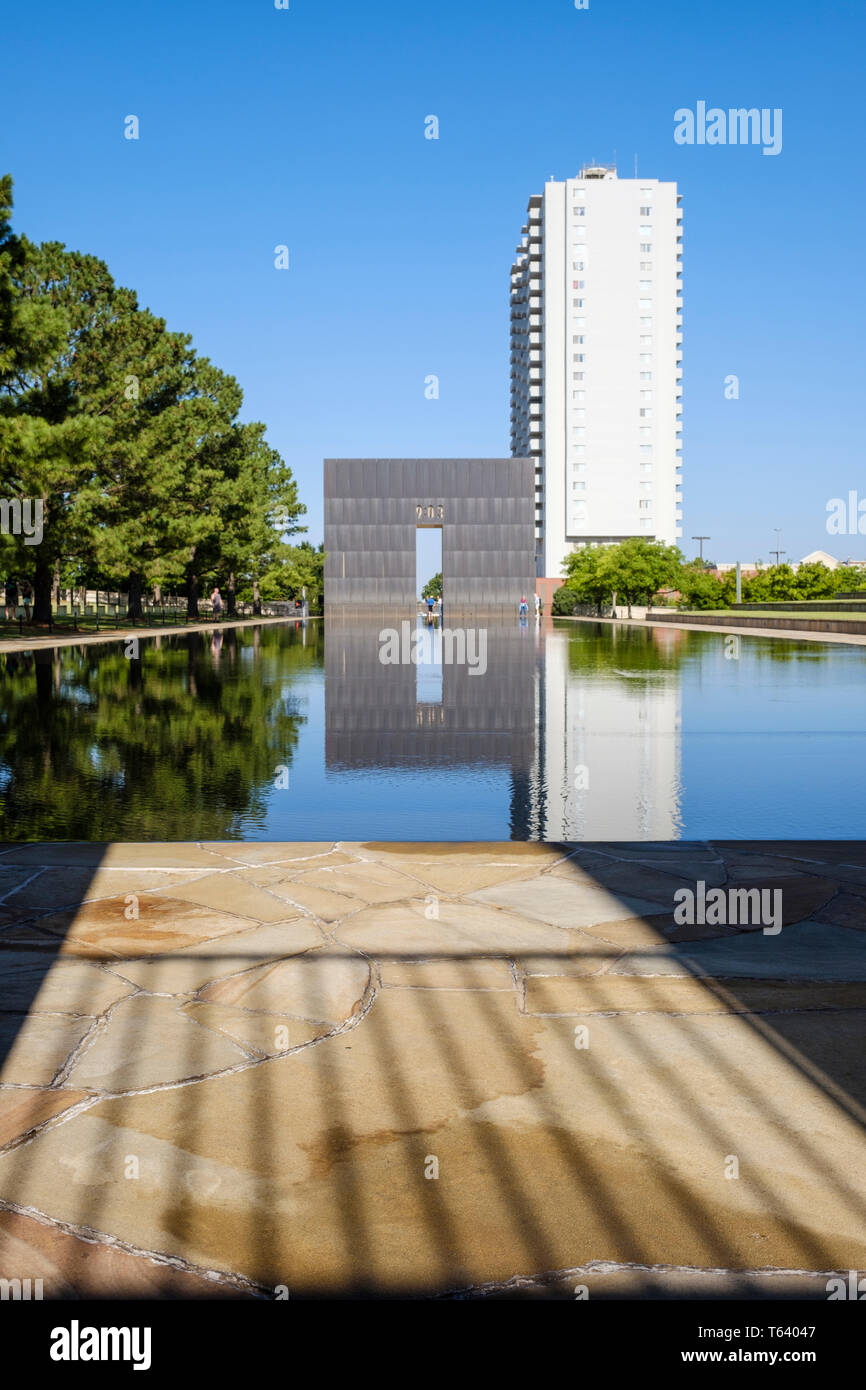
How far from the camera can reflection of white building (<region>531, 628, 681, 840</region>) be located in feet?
28.8

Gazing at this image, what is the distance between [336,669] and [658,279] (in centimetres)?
12658

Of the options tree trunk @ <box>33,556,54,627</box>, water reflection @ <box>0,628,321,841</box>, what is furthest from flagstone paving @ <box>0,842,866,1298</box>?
tree trunk @ <box>33,556,54,627</box>

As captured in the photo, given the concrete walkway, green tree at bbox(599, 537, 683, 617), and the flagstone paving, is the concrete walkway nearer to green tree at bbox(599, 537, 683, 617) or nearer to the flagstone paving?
the flagstone paving

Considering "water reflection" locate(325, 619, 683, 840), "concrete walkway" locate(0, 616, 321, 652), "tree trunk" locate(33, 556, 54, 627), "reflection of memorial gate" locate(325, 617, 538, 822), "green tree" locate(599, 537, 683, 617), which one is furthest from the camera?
"green tree" locate(599, 537, 683, 617)

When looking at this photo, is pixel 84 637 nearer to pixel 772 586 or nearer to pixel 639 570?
pixel 639 570

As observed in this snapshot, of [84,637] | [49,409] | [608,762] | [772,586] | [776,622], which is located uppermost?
[49,409]

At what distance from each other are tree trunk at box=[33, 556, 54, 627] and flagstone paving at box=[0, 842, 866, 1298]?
121 feet

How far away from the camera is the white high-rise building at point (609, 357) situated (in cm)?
13962

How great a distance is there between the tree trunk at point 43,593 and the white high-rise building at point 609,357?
10053 centimetres

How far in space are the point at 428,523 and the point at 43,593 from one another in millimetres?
50529

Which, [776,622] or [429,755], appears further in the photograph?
[776,622]

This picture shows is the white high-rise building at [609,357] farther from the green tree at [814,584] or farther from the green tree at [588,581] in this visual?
the green tree at [814,584]

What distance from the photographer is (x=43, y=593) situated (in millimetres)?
43688

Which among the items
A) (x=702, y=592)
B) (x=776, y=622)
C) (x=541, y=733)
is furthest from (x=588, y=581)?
(x=541, y=733)
